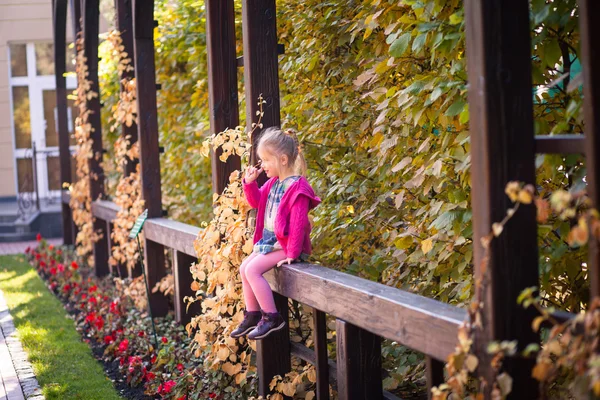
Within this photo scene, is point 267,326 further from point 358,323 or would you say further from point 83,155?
point 83,155

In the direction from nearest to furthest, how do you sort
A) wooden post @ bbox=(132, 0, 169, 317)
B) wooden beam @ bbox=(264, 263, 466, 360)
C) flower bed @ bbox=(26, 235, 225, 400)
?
1. wooden beam @ bbox=(264, 263, 466, 360)
2. flower bed @ bbox=(26, 235, 225, 400)
3. wooden post @ bbox=(132, 0, 169, 317)

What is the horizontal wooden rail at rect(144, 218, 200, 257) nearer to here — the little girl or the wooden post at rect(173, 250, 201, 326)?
the wooden post at rect(173, 250, 201, 326)

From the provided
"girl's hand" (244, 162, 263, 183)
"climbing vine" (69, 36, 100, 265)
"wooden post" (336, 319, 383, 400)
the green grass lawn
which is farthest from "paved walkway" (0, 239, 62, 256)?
"wooden post" (336, 319, 383, 400)

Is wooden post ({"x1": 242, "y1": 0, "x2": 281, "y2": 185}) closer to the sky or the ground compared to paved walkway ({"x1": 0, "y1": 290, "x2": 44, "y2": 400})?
closer to the sky

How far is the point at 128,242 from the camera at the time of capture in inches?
295

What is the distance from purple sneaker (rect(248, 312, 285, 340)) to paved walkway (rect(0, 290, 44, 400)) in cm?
181

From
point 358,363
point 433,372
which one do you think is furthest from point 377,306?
point 358,363

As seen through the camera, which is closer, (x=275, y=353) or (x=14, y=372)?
(x=275, y=353)

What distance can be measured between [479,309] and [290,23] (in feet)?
13.5

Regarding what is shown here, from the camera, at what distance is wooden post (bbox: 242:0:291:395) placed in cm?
411

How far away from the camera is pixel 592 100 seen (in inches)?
78.6

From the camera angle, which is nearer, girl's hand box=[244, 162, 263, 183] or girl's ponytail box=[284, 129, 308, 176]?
girl's ponytail box=[284, 129, 308, 176]

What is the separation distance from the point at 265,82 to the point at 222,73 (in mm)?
635

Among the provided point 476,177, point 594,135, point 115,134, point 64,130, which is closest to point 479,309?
point 476,177
